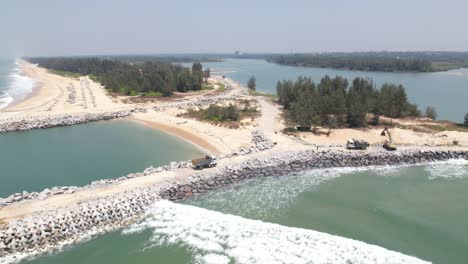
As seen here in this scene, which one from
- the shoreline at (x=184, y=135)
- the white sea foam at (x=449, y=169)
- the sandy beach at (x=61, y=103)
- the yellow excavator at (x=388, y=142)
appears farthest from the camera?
the sandy beach at (x=61, y=103)

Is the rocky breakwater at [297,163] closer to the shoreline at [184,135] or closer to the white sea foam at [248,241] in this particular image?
the white sea foam at [248,241]

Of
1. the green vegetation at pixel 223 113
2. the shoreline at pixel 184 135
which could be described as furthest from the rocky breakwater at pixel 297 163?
the green vegetation at pixel 223 113

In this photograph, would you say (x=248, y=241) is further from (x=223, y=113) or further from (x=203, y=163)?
(x=223, y=113)

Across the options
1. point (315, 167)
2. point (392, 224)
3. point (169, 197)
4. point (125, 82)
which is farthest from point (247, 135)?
point (125, 82)

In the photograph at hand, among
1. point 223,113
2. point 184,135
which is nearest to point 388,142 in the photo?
point 223,113

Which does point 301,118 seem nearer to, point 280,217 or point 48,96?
point 280,217

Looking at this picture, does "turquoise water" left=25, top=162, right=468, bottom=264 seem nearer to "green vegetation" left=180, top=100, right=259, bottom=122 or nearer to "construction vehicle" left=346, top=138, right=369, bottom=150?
"construction vehicle" left=346, top=138, right=369, bottom=150
